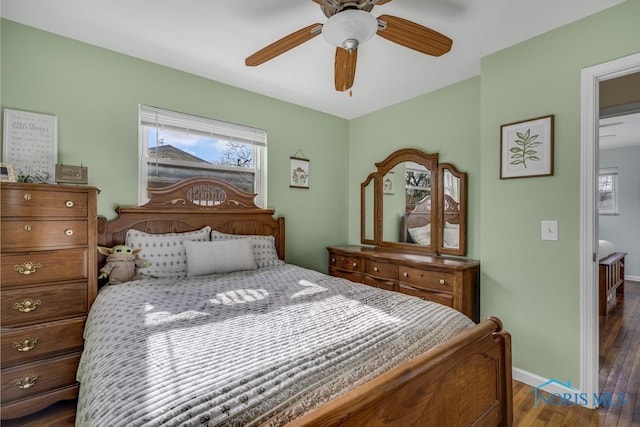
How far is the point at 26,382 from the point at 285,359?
1.86m

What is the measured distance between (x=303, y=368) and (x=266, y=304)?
2.30 feet

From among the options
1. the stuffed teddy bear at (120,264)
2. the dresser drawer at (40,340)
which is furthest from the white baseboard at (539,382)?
the dresser drawer at (40,340)

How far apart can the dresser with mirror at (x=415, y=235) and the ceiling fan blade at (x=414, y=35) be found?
1361 mm

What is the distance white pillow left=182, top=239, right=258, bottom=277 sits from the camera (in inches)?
87.7

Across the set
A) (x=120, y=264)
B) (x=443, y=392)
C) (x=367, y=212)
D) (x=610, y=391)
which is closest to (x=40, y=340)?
(x=120, y=264)

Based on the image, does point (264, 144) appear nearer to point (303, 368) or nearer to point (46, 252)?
point (46, 252)

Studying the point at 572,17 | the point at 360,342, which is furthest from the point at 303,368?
the point at 572,17

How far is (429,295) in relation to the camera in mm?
2547

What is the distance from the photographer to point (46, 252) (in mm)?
1802

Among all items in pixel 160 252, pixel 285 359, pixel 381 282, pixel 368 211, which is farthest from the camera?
pixel 368 211

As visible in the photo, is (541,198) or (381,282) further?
(381,282)

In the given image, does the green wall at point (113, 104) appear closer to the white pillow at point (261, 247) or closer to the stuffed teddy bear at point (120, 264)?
the stuffed teddy bear at point (120, 264)

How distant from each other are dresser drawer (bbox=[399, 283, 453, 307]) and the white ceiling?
194 centimetres

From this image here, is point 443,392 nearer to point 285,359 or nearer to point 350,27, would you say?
point 285,359
